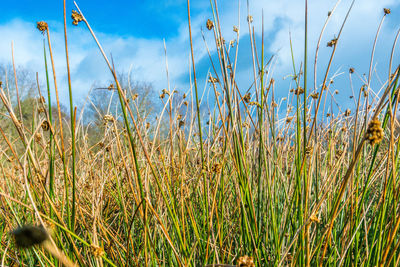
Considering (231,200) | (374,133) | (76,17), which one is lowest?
(231,200)

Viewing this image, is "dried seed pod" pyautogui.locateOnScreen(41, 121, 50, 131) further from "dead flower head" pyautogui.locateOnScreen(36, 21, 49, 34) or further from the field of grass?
"dead flower head" pyautogui.locateOnScreen(36, 21, 49, 34)

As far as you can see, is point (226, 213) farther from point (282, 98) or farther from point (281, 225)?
point (282, 98)

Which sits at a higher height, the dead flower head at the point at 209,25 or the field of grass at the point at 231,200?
the dead flower head at the point at 209,25

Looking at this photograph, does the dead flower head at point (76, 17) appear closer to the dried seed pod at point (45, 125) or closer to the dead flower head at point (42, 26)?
the dead flower head at point (42, 26)

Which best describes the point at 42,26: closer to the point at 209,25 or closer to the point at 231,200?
the point at 209,25

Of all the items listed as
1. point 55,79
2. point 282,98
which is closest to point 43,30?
point 55,79

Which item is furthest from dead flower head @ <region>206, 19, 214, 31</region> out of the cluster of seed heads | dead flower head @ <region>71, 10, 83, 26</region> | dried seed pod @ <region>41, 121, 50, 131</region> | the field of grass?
the cluster of seed heads

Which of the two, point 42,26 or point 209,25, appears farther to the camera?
point 209,25

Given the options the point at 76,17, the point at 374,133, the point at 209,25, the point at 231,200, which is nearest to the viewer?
the point at 374,133

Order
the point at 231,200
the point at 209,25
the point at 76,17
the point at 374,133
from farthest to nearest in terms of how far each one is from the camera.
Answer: the point at 231,200 → the point at 209,25 → the point at 76,17 → the point at 374,133

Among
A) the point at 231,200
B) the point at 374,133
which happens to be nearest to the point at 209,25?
the point at 374,133

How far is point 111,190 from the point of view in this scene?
1.87 meters

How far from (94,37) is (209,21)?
19.1 inches

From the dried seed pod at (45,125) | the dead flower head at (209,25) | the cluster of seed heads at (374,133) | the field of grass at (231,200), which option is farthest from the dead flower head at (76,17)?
the cluster of seed heads at (374,133)
